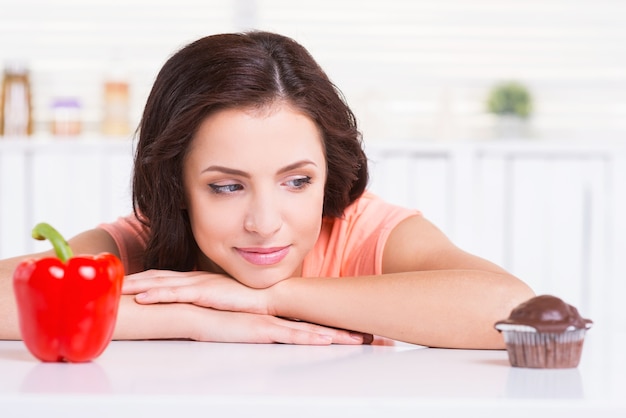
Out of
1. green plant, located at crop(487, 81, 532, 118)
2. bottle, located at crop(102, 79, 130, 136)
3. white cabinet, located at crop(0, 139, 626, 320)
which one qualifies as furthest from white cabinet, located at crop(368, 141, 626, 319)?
bottle, located at crop(102, 79, 130, 136)

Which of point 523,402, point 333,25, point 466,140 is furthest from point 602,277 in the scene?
point 523,402

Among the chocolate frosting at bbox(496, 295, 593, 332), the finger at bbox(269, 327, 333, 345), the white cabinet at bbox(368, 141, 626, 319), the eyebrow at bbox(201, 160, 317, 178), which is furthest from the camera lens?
the white cabinet at bbox(368, 141, 626, 319)

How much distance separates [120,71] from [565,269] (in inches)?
60.9

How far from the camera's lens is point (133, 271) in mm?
1727

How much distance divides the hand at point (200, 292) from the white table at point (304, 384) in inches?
6.3

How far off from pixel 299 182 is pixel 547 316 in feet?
1.69

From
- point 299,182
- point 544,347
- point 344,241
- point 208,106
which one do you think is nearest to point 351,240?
point 344,241

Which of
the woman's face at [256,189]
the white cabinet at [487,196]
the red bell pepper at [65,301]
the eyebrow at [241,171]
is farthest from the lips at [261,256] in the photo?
the white cabinet at [487,196]

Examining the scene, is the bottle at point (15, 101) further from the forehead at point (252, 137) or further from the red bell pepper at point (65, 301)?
the red bell pepper at point (65, 301)

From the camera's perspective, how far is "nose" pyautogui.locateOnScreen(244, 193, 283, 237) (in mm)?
1330

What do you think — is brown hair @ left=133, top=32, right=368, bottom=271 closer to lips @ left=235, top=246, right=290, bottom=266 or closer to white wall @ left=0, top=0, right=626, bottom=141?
lips @ left=235, top=246, right=290, bottom=266

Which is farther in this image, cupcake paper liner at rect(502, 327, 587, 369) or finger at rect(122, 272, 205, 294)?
finger at rect(122, 272, 205, 294)

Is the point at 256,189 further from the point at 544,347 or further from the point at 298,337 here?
the point at 544,347

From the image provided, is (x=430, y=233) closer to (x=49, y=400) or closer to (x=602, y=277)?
Answer: (x=49, y=400)
